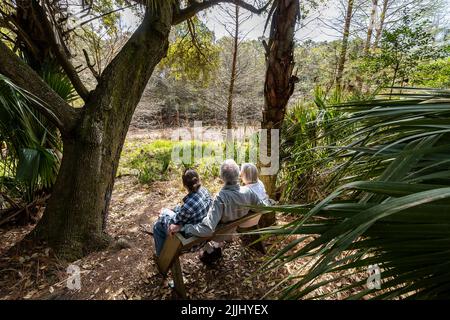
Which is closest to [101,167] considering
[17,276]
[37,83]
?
[37,83]

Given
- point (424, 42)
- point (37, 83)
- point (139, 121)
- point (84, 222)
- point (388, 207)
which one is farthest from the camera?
point (139, 121)

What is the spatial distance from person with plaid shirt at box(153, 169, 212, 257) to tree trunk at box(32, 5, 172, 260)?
1.00m

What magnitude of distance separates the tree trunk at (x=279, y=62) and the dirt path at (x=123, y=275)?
1648 mm

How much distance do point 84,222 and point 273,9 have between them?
328cm

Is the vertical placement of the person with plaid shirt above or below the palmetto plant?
below

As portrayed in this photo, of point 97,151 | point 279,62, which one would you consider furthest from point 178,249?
point 279,62

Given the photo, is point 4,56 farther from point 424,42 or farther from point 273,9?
point 424,42

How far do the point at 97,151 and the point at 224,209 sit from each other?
1.78 metres

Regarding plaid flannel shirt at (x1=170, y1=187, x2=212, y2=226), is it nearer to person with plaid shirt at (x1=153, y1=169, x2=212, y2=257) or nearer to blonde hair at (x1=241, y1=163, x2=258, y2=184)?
person with plaid shirt at (x1=153, y1=169, x2=212, y2=257)

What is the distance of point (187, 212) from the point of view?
7.59ft

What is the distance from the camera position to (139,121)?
627 inches

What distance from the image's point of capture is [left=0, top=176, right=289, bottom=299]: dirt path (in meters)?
2.34

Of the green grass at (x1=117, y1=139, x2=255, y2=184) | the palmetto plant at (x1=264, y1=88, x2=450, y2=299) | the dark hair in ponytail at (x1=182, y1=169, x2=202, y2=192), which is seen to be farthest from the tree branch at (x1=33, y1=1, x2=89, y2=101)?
the palmetto plant at (x1=264, y1=88, x2=450, y2=299)

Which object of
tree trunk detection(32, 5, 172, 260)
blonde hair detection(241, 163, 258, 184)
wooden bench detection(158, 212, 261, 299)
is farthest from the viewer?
tree trunk detection(32, 5, 172, 260)
